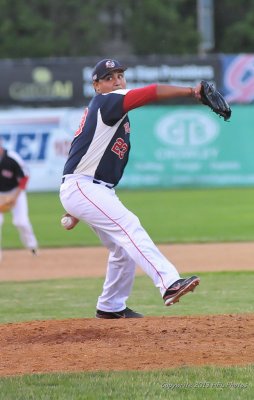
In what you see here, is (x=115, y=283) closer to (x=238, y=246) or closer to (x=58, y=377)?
(x=58, y=377)

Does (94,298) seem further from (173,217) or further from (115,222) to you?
(173,217)

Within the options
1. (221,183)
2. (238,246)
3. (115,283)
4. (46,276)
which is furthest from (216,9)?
(115,283)

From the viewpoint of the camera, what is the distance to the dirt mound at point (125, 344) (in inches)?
227

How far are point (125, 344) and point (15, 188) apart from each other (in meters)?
7.81

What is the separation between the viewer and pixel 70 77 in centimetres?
2639

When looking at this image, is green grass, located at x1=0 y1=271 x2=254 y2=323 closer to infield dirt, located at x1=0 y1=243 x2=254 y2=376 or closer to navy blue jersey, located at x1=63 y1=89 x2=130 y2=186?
infield dirt, located at x1=0 y1=243 x2=254 y2=376

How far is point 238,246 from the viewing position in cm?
1469

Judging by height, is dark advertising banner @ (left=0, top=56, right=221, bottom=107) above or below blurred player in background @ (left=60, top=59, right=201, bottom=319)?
below

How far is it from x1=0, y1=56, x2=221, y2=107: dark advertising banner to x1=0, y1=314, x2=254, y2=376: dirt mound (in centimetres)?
1940

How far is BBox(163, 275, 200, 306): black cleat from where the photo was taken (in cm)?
634

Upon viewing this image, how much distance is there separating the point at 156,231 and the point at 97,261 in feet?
Answer: 13.1

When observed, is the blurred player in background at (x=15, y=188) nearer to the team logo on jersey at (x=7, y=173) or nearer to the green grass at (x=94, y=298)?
the team logo on jersey at (x=7, y=173)

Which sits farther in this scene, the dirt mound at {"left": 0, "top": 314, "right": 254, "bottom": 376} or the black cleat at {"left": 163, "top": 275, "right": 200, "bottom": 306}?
the black cleat at {"left": 163, "top": 275, "right": 200, "bottom": 306}

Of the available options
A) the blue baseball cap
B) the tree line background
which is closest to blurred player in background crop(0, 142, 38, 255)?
the blue baseball cap
